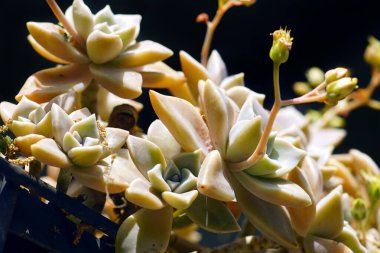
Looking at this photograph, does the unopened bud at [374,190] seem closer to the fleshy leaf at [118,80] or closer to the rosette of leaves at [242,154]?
the rosette of leaves at [242,154]

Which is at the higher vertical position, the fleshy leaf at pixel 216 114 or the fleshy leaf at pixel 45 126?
the fleshy leaf at pixel 45 126

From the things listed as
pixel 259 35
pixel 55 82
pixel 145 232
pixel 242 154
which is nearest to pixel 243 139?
pixel 242 154

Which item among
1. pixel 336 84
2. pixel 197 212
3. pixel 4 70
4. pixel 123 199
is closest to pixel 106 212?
pixel 123 199

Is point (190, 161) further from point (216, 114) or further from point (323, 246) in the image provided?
point (323, 246)

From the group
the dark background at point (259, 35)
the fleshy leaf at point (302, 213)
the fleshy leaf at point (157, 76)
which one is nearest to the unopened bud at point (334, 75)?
the fleshy leaf at point (302, 213)

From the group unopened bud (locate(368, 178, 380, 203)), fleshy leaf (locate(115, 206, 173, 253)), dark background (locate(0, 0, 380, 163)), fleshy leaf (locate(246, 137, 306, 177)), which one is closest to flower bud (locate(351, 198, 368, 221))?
unopened bud (locate(368, 178, 380, 203))

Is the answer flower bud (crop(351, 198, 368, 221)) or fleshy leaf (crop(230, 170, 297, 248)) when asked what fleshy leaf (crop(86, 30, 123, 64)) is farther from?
flower bud (crop(351, 198, 368, 221))
